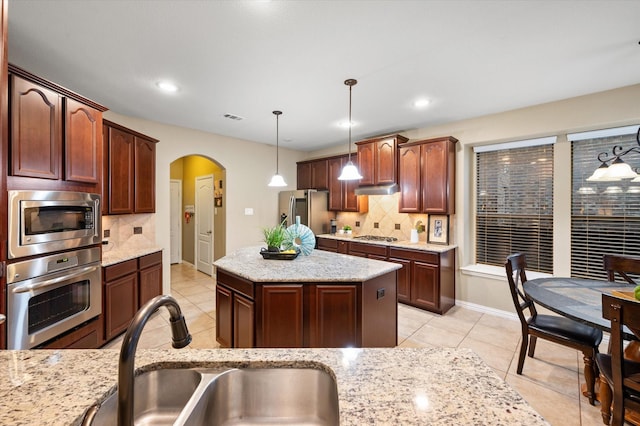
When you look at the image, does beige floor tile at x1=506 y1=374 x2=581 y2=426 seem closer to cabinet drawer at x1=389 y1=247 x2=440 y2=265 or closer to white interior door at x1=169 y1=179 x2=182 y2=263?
cabinet drawer at x1=389 y1=247 x2=440 y2=265

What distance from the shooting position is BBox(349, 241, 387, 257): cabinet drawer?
4.21 meters

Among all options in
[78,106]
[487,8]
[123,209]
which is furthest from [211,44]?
[123,209]

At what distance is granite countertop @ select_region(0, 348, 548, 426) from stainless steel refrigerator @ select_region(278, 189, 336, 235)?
4.26 meters

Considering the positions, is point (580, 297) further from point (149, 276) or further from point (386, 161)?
point (149, 276)

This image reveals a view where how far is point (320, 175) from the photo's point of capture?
5.62m

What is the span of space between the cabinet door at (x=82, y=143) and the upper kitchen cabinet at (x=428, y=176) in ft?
12.2

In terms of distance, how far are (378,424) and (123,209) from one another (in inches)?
142

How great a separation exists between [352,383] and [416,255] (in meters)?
3.28

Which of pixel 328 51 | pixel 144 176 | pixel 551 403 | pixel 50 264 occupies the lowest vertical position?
pixel 551 403

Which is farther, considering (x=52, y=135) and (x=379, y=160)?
(x=379, y=160)

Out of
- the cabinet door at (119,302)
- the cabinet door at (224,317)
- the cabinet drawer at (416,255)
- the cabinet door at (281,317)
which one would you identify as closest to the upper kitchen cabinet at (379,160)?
the cabinet drawer at (416,255)

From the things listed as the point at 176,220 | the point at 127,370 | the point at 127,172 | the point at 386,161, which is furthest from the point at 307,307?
the point at 176,220

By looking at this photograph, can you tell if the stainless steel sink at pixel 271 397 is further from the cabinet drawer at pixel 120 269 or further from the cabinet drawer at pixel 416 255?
the cabinet drawer at pixel 416 255

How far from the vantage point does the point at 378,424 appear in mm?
660
